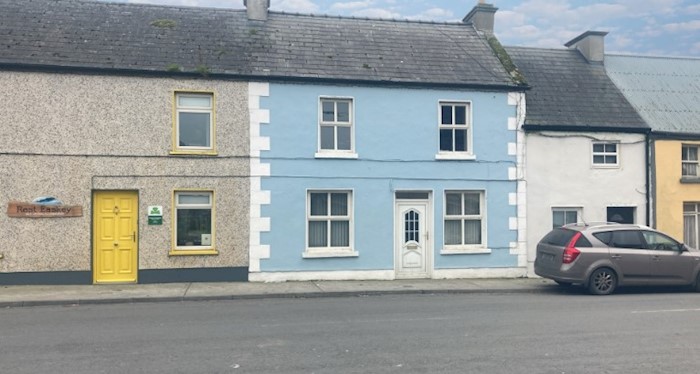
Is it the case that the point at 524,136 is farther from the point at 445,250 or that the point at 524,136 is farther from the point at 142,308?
the point at 142,308

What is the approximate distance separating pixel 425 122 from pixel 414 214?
2513 millimetres

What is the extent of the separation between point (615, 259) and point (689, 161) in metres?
6.55

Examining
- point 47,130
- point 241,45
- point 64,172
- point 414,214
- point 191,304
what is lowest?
point 191,304

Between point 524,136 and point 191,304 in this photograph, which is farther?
point 524,136

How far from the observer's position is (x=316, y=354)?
25.0ft

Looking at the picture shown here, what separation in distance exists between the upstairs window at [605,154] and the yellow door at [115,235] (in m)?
12.8

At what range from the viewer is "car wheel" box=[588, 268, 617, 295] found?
1384 cm

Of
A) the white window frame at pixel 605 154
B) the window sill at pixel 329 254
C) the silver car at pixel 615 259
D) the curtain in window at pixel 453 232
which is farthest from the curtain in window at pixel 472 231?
the white window frame at pixel 605 154

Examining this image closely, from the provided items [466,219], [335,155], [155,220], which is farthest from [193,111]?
[466,219]

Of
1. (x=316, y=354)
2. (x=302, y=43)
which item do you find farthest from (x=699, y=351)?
(x=302, y=43)

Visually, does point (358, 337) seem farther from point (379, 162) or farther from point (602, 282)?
point (379, 162)

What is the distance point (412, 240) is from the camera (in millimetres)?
16438

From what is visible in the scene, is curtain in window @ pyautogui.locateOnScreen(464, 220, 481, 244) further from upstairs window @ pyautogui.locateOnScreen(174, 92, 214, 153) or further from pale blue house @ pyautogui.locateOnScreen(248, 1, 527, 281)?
upstairs window @ pyautogui.locateOnScreen(174, 92, 214, 153)

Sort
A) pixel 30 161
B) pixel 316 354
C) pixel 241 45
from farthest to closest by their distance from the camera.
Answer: pixel 241 45 < pixel 30 161 < pixel 316 354
